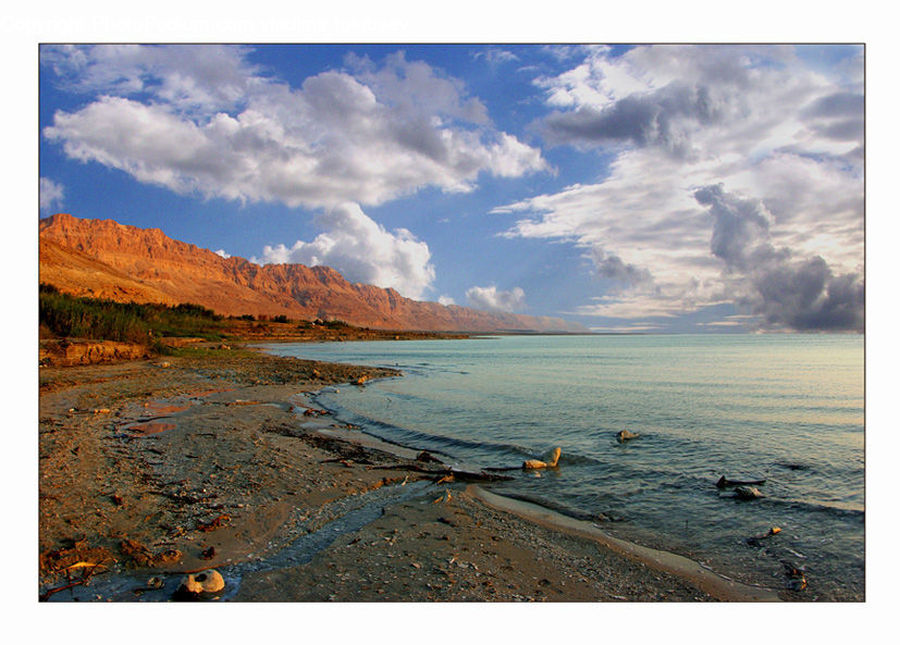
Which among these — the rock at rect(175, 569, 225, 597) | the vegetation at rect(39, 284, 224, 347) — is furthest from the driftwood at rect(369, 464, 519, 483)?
the vegetation at rect(39, 284, 224, 347)

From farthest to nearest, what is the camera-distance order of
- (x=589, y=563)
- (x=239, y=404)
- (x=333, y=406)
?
(x=333, y=406) → (x=239, y=404) → (x=589, y=563)

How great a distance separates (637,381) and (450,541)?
2420cm

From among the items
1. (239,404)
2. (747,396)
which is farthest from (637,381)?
(239,404)

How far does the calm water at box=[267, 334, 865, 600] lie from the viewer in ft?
22.1

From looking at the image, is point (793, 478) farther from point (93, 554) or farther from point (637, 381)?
point (637, 381)

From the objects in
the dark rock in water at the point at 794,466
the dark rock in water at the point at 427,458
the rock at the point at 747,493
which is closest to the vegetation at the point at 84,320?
the dark rock in water at the point at 427,458

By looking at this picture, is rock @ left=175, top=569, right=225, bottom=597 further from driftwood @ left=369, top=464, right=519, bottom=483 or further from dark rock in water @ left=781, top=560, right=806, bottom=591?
dark rock in water @ left=781, top=560, right=806, bottom=591

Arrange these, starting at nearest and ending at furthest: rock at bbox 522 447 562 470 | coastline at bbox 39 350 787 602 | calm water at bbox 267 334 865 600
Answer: coastline at bbox 39 350 787 602 → calm water at bbox 267 334 865 600 → rock at bbox 522 447 562 470

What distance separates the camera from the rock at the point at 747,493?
27.8 feet

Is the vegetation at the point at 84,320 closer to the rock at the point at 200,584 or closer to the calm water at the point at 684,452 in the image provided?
the calm water at the point at 684,452

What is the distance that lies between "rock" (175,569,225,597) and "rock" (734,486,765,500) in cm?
883

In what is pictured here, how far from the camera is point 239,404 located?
16.7 metres

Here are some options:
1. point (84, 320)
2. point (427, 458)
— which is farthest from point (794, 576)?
point (84, 320)

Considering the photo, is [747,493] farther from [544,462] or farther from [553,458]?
[544,462]
